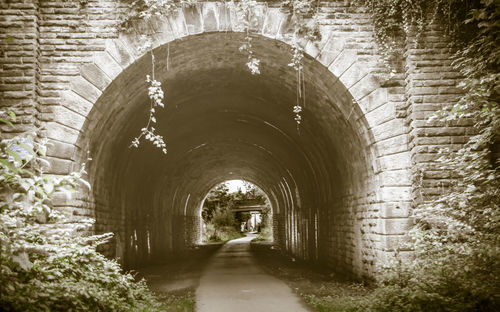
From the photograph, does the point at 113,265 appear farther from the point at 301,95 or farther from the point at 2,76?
the point at 301,95

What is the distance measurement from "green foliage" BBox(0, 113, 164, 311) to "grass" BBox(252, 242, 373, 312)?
2.65 m

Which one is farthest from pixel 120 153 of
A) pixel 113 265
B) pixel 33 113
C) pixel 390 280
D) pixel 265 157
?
pixel 265 157

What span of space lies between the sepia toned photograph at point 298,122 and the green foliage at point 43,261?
0.11ft

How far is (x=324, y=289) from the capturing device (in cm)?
863

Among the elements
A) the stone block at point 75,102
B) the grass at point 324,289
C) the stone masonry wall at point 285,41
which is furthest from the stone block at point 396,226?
the stone block at point 75,102

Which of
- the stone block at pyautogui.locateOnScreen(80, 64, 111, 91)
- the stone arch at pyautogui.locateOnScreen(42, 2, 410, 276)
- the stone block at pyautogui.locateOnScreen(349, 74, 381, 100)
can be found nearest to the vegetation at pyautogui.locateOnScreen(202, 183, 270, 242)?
the stone arch at pyautogui.locateOnScreen(42, 2, 410, 276)

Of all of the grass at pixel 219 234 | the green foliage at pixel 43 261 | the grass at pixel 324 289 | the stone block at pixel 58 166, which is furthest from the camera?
the grass at pixel 219 234

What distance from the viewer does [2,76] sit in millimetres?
7457

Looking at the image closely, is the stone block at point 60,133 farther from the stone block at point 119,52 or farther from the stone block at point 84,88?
the stone block at point 119,52

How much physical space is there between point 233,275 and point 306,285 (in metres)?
2.81

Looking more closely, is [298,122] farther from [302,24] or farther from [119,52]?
[119,52]

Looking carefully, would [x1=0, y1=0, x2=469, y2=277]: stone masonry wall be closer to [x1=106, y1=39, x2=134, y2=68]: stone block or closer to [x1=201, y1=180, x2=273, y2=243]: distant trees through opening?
[x1=106, y1=39, x2=134, y2=68]: stone block

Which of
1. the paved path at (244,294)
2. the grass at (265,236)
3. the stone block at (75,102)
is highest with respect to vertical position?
the stone block at (75,102)

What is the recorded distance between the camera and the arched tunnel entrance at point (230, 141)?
8.55 m
